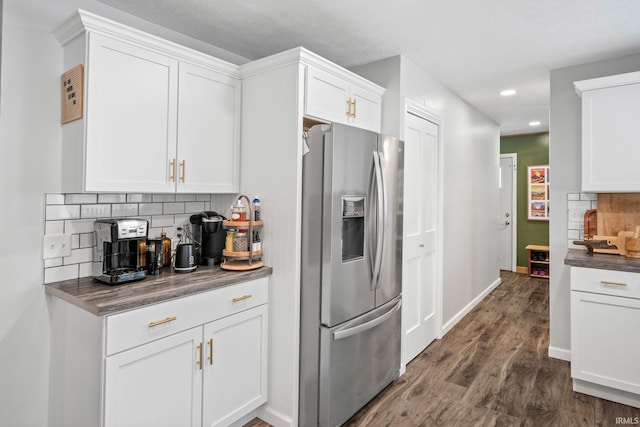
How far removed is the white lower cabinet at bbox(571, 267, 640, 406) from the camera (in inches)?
93.3

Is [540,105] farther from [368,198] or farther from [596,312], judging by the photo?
[368,198]

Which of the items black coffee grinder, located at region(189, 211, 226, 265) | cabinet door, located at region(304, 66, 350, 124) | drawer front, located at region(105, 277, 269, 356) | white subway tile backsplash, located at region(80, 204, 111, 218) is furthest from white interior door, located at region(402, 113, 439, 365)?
white subway tile backsplash, located at region(80, 204, 111, 218)

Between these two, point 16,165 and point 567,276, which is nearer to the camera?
point 16,165

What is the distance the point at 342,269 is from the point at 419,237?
4.28 feet

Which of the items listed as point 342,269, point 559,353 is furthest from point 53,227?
point 559,353

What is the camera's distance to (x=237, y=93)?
97.3 inches

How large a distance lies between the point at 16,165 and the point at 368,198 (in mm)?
1897

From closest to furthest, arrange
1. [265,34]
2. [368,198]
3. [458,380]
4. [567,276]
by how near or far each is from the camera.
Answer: [368,198], [265,34], [458,380], [567,276]

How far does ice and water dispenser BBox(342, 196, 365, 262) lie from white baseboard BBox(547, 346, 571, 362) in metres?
2.20

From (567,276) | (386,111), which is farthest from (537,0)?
(567,276)

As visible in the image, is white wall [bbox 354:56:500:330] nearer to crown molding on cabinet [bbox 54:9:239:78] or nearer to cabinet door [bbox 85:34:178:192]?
crown molding on cabinet [bbox 54:9:239:78]

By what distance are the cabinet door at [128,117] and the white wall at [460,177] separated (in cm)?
168

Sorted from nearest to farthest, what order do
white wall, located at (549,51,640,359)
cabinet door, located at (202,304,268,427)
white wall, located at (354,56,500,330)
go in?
cabinet door, located at (202,304,268,427)
white wall, located at (354,56,500,330)
white wall, located at (549,51,640,359)

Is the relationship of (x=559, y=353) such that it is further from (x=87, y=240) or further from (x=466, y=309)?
(x=87, y=240)
